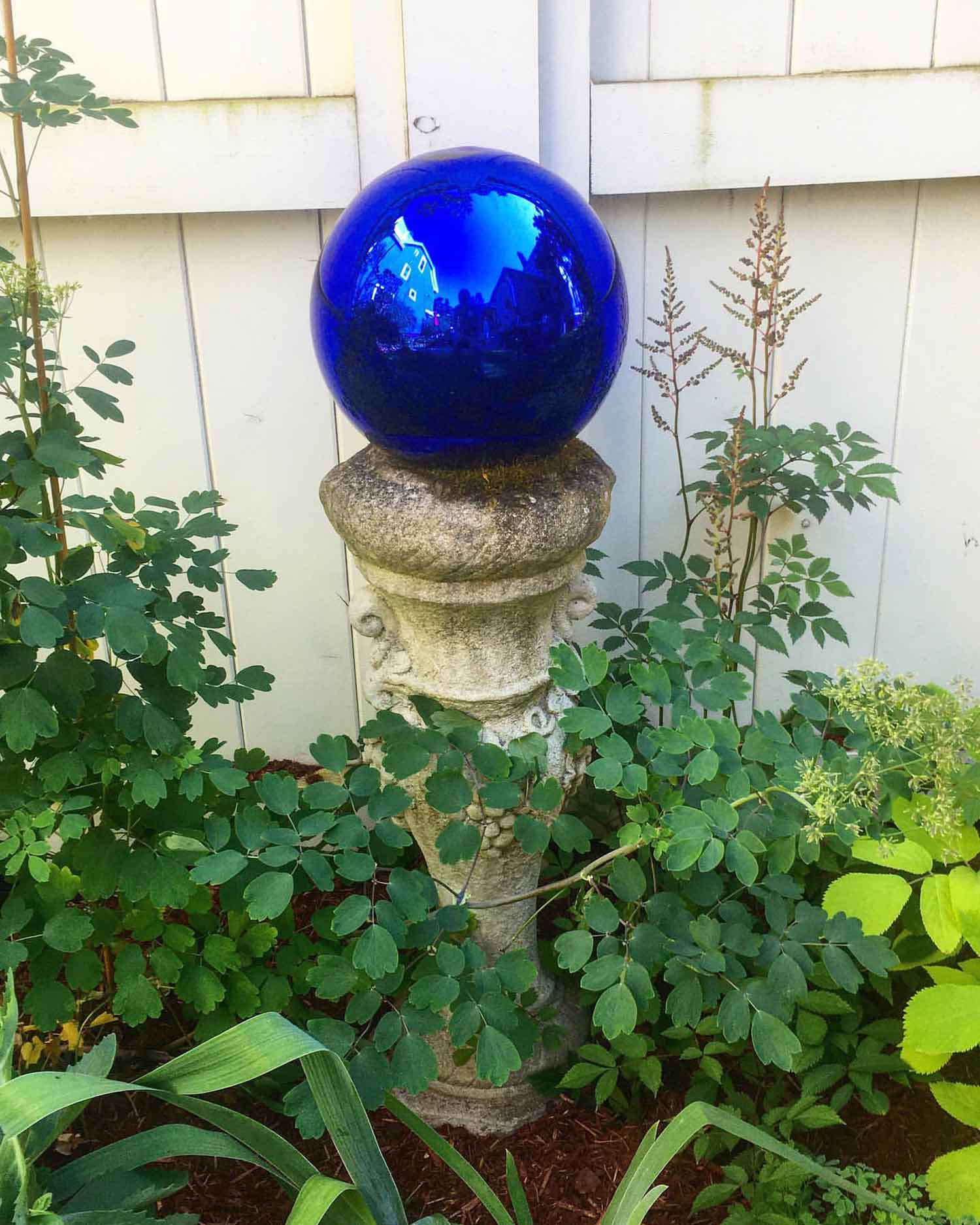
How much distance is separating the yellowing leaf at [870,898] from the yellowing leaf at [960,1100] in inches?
8.1

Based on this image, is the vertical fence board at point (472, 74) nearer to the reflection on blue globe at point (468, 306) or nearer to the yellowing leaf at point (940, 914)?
the reflection on blue globe at point (468, 306)

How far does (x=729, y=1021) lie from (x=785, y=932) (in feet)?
0.48

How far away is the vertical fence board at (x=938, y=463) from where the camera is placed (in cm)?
194

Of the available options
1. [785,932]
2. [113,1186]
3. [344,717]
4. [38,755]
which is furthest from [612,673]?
[113,1186]

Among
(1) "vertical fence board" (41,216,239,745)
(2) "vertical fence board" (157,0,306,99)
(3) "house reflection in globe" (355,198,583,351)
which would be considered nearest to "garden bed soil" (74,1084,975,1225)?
(1) "vertical fence board" (41,216,239,745)

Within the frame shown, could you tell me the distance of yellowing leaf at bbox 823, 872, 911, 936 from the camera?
4.67 feet

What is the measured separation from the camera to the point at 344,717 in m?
2.19

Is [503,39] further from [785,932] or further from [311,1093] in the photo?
[311,1093]

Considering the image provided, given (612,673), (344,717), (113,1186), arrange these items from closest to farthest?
(113,1186)
(612,673)
(344,717)

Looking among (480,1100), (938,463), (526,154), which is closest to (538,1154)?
(480,1100)

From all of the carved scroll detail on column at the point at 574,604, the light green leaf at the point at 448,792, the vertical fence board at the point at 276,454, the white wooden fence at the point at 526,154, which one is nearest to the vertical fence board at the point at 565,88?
the white wooden fence at the point at 526,154

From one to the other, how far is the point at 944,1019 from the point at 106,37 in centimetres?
191

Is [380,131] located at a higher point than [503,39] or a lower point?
lower

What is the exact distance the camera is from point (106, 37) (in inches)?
68.4
